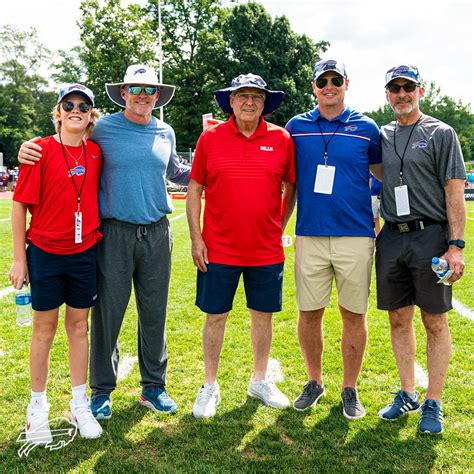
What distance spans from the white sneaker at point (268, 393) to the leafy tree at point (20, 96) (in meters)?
49.0

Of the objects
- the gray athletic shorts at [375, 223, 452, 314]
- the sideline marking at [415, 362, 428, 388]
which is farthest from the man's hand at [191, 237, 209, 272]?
the sideline marking at [415, 362, 428, 388]

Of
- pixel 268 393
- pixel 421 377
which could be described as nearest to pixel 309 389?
pixel 268 393

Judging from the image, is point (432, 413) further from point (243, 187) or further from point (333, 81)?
point (333, 81)

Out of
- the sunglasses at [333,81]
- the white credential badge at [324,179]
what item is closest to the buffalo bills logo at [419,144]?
the white credential badge at [324,179]

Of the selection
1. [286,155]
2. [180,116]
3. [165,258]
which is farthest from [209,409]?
[180,116]

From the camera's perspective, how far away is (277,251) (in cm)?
354

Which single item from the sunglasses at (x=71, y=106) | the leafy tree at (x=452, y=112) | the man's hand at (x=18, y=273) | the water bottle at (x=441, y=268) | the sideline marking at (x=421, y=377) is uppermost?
the leafy tree at (x=452, y=112)

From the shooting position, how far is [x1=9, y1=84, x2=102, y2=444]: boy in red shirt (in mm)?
2977

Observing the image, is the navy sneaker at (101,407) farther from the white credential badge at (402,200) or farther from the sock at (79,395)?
the white credential badge at (402,200)

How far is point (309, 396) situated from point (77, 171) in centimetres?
227

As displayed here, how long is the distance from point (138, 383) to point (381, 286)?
2058 mm

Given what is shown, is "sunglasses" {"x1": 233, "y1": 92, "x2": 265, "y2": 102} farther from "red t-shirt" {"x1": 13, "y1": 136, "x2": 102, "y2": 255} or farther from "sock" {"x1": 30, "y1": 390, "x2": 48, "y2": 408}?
"sock" {"x1": 30, "y1": 390, "x2": 48, "y2": 408}

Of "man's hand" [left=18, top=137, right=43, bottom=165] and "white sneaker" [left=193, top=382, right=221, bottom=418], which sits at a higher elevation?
"man's hand" [left=18, top=137, right=43, bottom=165]

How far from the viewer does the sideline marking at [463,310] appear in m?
5.78
